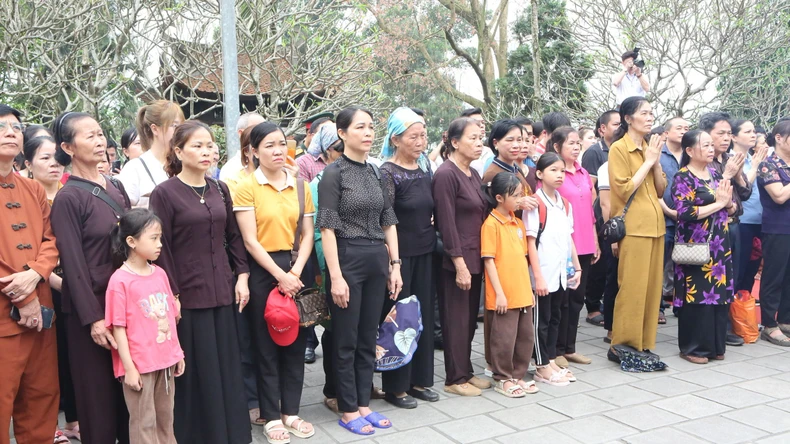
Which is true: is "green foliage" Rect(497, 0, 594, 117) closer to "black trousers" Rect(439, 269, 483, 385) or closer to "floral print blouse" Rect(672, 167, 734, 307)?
"floral print blouse" Rect(672, 167, 734, 307)

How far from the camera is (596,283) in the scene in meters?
6.78

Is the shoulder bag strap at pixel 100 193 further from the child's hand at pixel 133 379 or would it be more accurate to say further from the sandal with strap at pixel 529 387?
the sandal with strap at pixel 529 387

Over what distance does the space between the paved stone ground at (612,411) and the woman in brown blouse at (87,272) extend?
3.24ft

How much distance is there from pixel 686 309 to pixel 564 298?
1237 millimetres

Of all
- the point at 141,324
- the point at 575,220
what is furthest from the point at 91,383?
the point at 575,220

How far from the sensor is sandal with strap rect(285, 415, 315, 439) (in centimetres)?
396

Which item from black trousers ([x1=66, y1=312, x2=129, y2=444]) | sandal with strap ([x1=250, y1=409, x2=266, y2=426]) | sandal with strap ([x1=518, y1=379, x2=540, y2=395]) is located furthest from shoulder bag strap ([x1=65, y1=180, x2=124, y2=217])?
sandal with strap ([x1=518, y1=379, x2=540, y2=395])

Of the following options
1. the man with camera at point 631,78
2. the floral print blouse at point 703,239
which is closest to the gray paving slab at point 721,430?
the floral print blouse at point 703,239

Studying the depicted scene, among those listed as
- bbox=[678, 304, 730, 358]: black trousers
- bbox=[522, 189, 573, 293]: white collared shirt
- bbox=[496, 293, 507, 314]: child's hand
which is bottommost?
bbox=[678, 304, 730, 358]: black trousers

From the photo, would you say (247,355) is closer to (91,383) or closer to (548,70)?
(91,383)

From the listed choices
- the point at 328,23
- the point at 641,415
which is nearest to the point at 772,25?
the point at 328,23

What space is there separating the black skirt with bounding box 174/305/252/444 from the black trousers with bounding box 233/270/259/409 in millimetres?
193

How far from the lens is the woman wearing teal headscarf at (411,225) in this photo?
14.3 ft

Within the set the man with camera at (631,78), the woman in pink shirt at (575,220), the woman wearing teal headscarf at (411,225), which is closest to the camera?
the woman wearing teal headscarf at (411,225)
